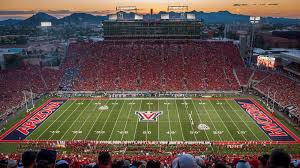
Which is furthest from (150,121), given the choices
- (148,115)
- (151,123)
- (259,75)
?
(259,75)

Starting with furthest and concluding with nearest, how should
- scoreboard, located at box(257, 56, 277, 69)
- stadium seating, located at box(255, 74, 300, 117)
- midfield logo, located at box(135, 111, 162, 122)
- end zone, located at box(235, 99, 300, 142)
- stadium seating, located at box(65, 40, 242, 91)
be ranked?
1. scoreboard, located at box(257, 56, 277, 69)
2. stadium seating, located at box(65, 40, 242, 91)
3. stadium seating, located at box(255, 74, 300, 117)
4. midfield logo, located at box(135, 111, 162, 122)
5. end zone, located at box(235, 99, 300, 142)

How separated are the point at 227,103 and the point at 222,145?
44.2 feet

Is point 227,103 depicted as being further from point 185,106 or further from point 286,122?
point 286,122

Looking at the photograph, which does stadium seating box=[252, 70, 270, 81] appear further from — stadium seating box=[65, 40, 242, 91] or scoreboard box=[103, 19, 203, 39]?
scoreboard box=[103, 19, 203, 39]

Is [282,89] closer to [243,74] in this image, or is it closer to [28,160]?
[243,74]

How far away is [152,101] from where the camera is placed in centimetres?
3853

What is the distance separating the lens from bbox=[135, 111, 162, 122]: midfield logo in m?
31.4

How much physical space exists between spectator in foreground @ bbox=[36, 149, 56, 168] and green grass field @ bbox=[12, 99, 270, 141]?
22220 mm

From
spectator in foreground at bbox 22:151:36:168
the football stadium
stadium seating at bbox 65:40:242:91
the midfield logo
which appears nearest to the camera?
spectator in foreground at bbox 22:151:36:168

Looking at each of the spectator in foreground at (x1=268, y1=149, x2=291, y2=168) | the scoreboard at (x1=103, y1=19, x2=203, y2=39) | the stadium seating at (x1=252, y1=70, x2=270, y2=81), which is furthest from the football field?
the scoreboard at (x1=103, y1=19, x2=203, y2=39)

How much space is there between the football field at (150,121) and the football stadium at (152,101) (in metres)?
0.10

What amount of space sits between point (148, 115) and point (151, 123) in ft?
7.87

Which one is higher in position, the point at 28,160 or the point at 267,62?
the point at 28,160

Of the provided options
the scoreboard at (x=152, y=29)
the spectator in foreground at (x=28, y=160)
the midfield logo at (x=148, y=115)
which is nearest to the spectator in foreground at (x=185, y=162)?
the spectator in foreground at (x=28, y=160)
